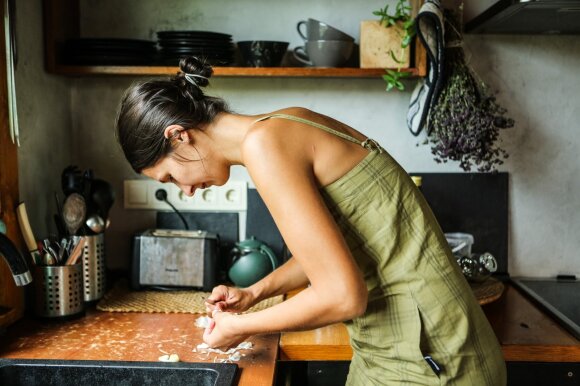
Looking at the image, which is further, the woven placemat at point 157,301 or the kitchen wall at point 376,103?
the kitchen wall at point 376,103

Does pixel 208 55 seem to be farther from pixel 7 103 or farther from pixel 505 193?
pixel 505 193

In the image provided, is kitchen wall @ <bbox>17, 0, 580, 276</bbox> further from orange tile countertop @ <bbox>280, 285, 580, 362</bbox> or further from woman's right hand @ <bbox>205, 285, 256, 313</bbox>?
woman's right hand @ <bbox>205, 285, 256, 313</bbox>

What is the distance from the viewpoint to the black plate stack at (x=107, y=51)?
1901mm

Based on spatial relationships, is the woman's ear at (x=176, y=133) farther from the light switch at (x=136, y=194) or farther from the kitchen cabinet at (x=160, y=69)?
the light switch at (x=136, y=194)

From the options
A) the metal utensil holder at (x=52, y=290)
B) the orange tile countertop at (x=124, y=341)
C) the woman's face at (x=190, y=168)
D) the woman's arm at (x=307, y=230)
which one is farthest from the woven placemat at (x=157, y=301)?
the woman's arm at (x=307, y=230)

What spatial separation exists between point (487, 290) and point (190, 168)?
100 centimetres

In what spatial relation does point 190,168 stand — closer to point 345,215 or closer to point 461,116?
point 345,215

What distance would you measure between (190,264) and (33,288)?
0.45 m

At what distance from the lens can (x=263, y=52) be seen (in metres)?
1.90

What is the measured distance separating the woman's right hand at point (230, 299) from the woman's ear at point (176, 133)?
375 mm

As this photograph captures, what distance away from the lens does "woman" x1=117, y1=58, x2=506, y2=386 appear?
1075 mm

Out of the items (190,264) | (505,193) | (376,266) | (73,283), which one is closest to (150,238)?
(190,264)

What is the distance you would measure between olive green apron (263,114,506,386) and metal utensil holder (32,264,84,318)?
847 mm

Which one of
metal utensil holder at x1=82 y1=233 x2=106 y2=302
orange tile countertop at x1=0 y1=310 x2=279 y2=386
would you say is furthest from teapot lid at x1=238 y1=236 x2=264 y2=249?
metal utensil holder at x1=82 y1=233 x2=106 y2=302
